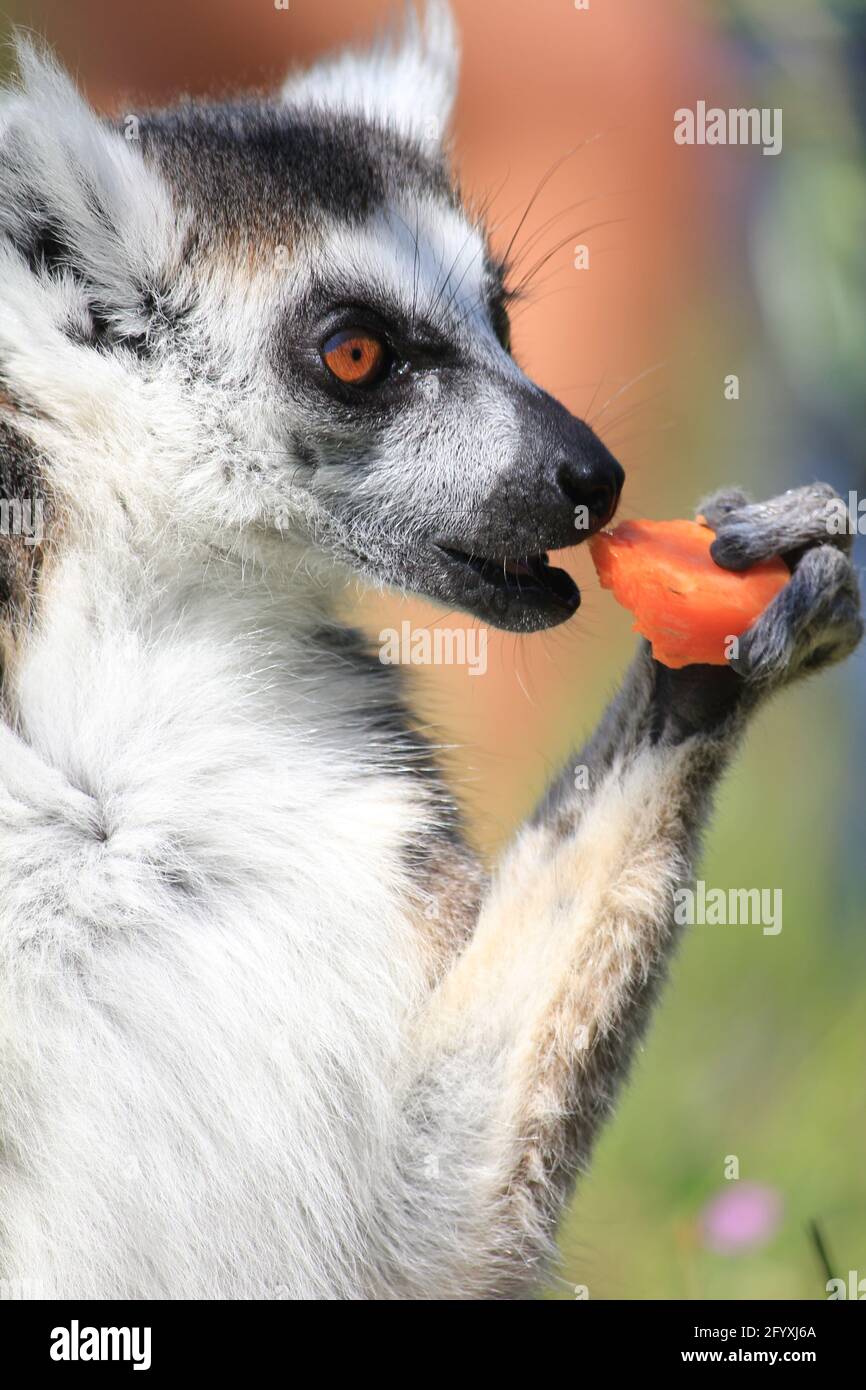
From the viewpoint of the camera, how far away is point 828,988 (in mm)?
5297

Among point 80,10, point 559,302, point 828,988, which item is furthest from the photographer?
point 559,302

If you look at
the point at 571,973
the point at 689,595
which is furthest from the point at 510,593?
the point at 571,973

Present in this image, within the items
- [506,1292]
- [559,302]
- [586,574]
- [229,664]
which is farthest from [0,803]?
[559,302]

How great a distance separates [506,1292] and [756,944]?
2.86 metres

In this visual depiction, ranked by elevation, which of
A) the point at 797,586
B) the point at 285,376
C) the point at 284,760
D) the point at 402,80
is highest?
the point at 402,80

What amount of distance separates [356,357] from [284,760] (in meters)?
0.94

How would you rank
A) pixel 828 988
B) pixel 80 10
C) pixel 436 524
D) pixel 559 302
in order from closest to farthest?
1. pixel 436 524
2. pixel 828 988
3. pixel 80 10
4. pixel 559 302

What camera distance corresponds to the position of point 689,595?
112 inches

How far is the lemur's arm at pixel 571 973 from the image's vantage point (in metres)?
2.83

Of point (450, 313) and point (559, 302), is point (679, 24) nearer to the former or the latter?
point (559, 302)

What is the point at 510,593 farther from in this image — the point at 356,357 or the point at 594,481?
the point at 356,357

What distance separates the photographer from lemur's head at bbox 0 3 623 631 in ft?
9.88

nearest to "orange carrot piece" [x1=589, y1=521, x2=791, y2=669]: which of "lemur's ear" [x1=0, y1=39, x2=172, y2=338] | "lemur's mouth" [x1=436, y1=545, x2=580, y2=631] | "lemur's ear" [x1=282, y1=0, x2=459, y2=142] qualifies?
"lemur's mouth" [x1=436, y1=545, x2=580, y2=631]

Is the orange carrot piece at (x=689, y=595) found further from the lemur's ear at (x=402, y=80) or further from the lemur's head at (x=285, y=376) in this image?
the lemur's ear at (x=402, y=80)
